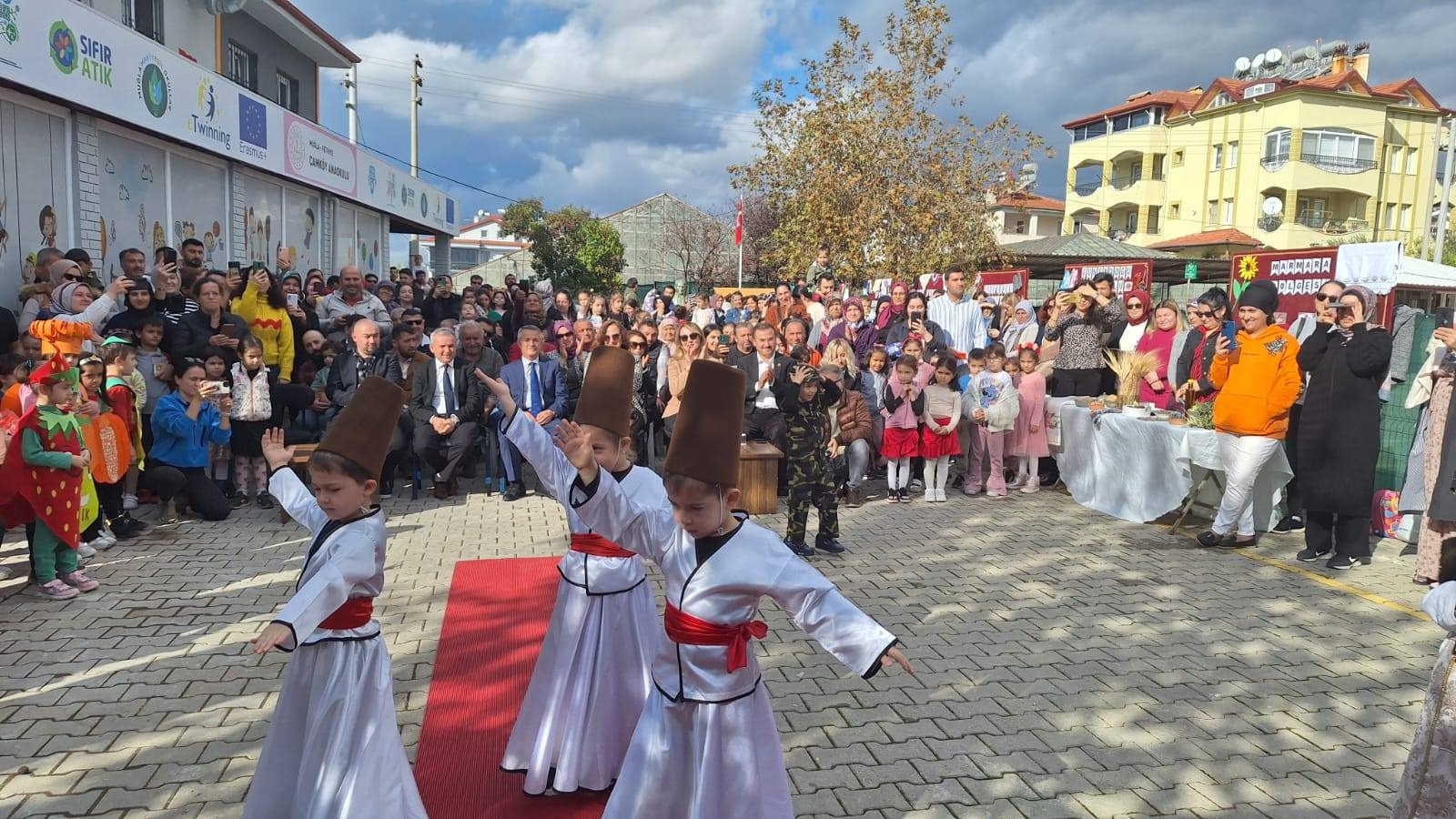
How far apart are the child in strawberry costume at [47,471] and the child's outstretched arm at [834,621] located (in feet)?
17.5

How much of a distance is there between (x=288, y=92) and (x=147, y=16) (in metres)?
6.68

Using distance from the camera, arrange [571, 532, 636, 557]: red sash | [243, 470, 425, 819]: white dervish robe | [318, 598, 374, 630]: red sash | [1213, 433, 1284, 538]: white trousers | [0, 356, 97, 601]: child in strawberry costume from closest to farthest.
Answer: [243, 470, 425, 819]: white dervish robe, [318, 598, 374, 630]: red sash, [571, 532, 636, 557]: red sash, [0, 356, 97, 601]: child in strawberry costume, [1213, 433, 1284, 538]: white trousers

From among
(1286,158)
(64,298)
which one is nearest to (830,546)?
(64,298)

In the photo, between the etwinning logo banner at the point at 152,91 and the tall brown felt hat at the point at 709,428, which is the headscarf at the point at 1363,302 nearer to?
Answer: the tall brown felt hat at the point at 709,428

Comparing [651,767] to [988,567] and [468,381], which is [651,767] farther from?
[468,381]

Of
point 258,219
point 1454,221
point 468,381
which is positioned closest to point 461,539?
point 468,381

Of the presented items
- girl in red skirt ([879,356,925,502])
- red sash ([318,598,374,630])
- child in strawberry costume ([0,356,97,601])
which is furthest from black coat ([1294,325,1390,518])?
child in strawberry costume ([0,356,97,601])

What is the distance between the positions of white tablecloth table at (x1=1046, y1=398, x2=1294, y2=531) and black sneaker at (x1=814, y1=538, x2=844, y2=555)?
10.4 feet

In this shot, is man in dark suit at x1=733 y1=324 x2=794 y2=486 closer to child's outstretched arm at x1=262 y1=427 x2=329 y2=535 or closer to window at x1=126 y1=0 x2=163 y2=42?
child's outstretched arm at x1=262 y1=427 x2=329 y2=535

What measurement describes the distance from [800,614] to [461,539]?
18.6 feet

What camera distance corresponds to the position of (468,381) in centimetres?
966

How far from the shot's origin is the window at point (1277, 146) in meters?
42.0

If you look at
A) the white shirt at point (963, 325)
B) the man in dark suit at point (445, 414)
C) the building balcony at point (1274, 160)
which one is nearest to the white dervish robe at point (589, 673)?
the man in dark suit at point (445, 414)

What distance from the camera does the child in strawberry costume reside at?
5.82 meters
